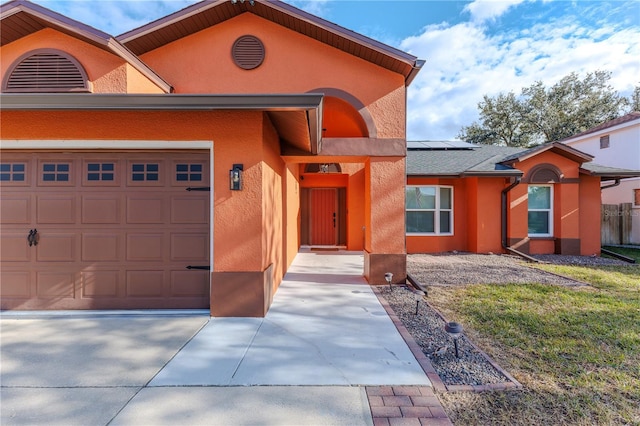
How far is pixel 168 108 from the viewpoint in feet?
12.5

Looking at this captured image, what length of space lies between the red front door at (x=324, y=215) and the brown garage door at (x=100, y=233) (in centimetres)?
800

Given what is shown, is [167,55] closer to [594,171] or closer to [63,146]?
[63,146]

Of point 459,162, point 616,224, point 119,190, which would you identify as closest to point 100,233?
point 119,190

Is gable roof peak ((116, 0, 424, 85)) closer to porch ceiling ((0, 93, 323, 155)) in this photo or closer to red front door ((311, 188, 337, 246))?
porch ceiling ((0, 93, 323, 155))

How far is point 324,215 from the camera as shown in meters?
12.5

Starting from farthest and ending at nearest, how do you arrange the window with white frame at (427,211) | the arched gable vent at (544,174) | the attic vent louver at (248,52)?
the window with white frame at (427,211)
the arched gable vent at (544,174)
the attic vent louver at (248,52)

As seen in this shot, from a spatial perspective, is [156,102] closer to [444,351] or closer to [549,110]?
[444,351]

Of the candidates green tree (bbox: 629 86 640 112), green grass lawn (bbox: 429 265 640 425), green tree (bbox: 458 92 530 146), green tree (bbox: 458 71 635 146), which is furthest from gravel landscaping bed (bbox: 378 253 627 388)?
green tree (bbox: 629 86 640 112)

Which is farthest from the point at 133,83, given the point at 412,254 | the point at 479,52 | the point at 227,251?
the point at 479,52

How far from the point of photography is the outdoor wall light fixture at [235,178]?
14.5ft

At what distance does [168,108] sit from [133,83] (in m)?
2.37

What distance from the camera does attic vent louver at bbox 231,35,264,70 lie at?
6672 millimetres

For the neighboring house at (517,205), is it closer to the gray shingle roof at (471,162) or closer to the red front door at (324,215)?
the gray shingle roof at (471,162)

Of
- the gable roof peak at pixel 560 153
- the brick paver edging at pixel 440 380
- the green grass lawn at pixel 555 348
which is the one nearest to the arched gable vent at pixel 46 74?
the brick paver edging at pixel 440 380
